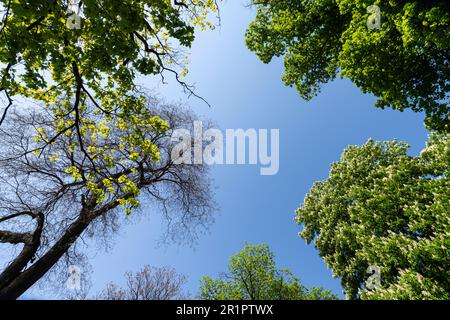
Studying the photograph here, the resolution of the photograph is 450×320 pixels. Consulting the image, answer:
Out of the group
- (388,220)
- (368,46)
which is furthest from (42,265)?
(388,220)

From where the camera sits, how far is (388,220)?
13.9 metres

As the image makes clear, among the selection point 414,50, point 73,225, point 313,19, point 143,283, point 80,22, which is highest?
point 313,19

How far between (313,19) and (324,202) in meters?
13.9

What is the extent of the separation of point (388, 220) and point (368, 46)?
9.94 metres

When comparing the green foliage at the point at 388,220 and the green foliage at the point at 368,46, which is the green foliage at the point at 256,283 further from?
the green foliage at the point at 368,46

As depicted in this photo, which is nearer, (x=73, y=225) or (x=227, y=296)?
(x=73, y=225)

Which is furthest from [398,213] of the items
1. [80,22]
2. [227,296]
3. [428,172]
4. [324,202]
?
[80,22]

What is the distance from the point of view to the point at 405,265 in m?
11.7

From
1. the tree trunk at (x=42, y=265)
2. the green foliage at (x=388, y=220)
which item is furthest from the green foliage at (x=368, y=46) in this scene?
the tree trunk at (x=42, y=265)

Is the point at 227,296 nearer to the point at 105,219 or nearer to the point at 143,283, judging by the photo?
the point at 143,283

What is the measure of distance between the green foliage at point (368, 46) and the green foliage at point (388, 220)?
443cm

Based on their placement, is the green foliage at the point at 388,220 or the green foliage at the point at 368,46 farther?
the green foliage at the point at 388,220

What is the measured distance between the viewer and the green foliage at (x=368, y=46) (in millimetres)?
7477

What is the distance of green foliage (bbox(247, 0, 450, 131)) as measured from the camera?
748 centimetres
